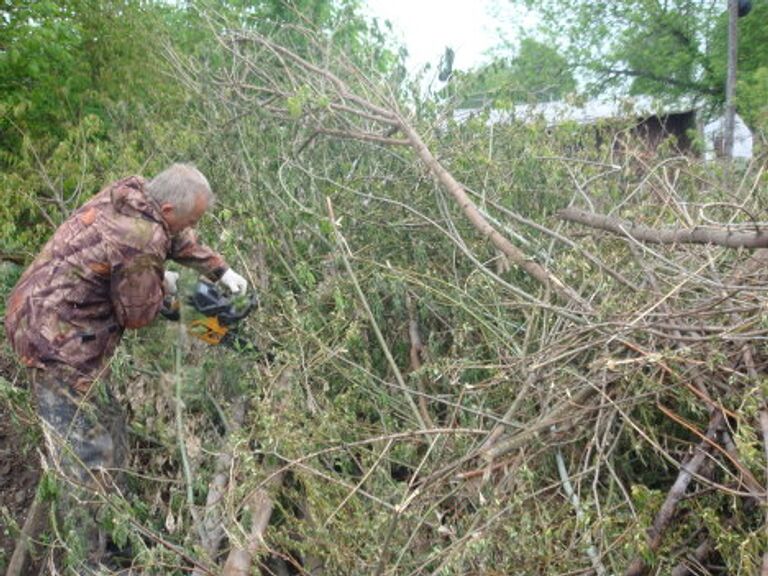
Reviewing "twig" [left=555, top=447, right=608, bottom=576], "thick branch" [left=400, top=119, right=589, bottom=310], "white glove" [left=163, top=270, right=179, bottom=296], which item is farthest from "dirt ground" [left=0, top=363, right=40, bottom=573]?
"twig" [left=555, top=447, right=608, bottom=576]

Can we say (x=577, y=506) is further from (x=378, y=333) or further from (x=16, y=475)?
(x=16, y=475)

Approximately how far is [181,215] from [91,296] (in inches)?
18.8

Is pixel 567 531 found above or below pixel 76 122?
below

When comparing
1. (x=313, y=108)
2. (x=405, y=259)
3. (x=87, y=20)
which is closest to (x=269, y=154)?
(x=313, y=108)

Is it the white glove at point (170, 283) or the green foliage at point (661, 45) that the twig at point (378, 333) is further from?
the green foliage at point (661, 45)

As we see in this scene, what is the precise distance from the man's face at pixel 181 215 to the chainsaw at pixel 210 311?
30 cm

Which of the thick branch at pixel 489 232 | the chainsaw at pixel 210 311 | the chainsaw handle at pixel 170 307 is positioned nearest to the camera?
the thick branch at pixel 489 232

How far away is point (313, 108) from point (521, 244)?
48.9 inches

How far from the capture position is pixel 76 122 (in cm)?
757

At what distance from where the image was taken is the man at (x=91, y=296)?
3.89 meters

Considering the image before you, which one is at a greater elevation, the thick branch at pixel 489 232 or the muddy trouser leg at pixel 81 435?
the thick branch at pixel 489 232

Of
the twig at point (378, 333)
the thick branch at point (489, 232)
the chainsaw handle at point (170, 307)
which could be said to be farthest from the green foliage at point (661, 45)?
the chainsaw handle at point (170, 307)

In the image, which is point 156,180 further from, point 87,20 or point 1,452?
point 87,20

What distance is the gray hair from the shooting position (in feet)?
13.0
